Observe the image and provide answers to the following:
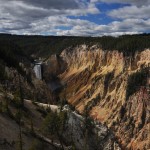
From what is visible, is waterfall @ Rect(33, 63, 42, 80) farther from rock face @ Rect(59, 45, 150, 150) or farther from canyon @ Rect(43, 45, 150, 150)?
rock face @ Rect(59, 45, 150, 150)

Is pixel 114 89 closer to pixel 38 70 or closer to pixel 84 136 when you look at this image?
pixel 38 70

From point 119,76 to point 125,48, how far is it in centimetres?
1180

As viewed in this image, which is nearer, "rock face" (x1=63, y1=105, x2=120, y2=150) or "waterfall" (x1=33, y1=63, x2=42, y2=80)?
"rock face" (x1=63, y1=105, x2=120, y2=150)

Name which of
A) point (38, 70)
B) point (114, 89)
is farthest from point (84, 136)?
point (38, 70)

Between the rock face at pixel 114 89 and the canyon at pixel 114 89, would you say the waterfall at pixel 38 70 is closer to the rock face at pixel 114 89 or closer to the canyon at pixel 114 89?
the canyon at pixel 114 89

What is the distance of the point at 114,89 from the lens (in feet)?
378

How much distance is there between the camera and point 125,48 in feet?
405

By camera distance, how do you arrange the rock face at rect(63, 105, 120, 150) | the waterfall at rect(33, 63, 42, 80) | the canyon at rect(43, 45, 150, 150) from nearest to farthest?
the rock face at rect(63, 105, 120, 150), the canyon at rect(43, 45, 150, 150), the waterfall at rect(33, 63, 42, 80)

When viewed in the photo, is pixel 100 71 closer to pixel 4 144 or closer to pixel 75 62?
pixel 75 62

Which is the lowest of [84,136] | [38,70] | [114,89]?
[114,89]

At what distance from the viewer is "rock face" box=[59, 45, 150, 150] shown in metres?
92.6

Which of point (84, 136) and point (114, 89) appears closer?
point (84, 136)

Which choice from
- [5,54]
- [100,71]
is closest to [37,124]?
[5,54]

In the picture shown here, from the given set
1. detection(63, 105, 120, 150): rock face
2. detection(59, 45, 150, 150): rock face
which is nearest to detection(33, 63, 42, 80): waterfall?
detection(59, 45, 150, 150): rock face
